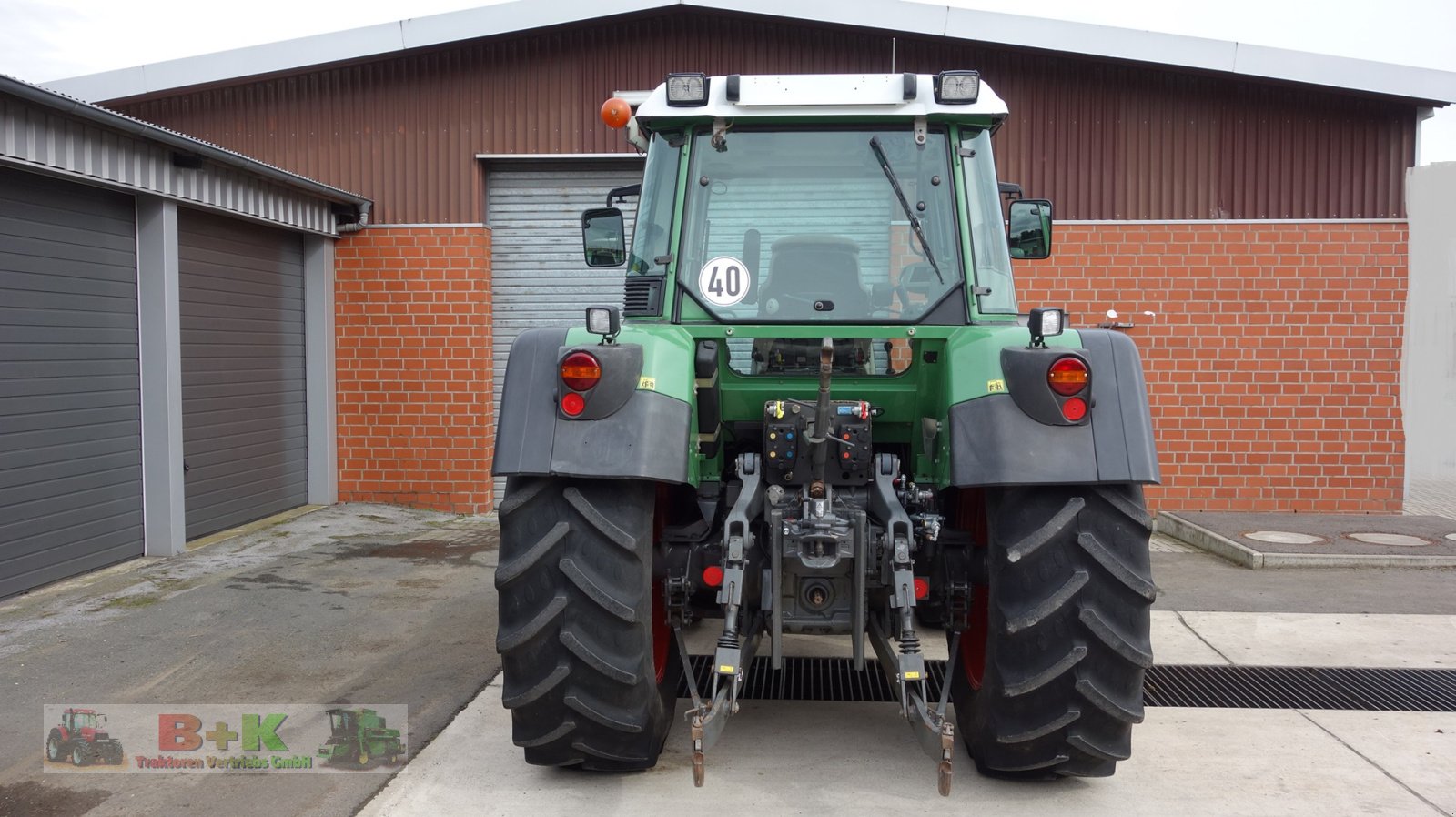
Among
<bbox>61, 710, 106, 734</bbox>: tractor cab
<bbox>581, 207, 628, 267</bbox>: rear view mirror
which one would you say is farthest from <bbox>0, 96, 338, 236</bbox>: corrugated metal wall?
<bbox>581, 207, 628, 267</bbox>: rear view mirror

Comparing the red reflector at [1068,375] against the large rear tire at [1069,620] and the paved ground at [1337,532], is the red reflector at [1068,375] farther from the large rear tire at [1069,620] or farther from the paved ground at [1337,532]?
the paved ground at [1337,532]

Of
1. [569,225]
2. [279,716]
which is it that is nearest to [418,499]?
[569,225]

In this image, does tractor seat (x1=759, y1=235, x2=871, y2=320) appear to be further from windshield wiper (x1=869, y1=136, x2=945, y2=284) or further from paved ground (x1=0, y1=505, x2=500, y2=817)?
paved ground (x1=0, y1=505, x2=500, y2=817)

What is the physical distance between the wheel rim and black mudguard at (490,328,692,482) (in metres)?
1.29

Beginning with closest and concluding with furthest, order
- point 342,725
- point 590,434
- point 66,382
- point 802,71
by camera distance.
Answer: point 590,434 → point 342,725 → point 66,382 → point 802,71

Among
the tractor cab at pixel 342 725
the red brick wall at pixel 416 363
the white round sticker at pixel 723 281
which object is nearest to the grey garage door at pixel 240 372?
the red brick wall at pixel 416 363

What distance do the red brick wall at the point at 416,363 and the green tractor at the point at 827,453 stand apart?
21.0 ft

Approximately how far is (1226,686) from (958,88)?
3.22 meters

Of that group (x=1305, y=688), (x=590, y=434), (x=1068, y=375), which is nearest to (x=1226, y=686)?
(x=1305, y=688)

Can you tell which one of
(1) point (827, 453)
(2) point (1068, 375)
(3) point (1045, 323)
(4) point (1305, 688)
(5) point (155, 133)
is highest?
(5) point (155, 133)

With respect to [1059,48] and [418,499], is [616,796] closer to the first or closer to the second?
[418,499]

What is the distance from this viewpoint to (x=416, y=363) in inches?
421

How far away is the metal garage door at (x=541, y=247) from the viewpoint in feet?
35.6

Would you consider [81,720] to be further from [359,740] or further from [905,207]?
[905,207]
